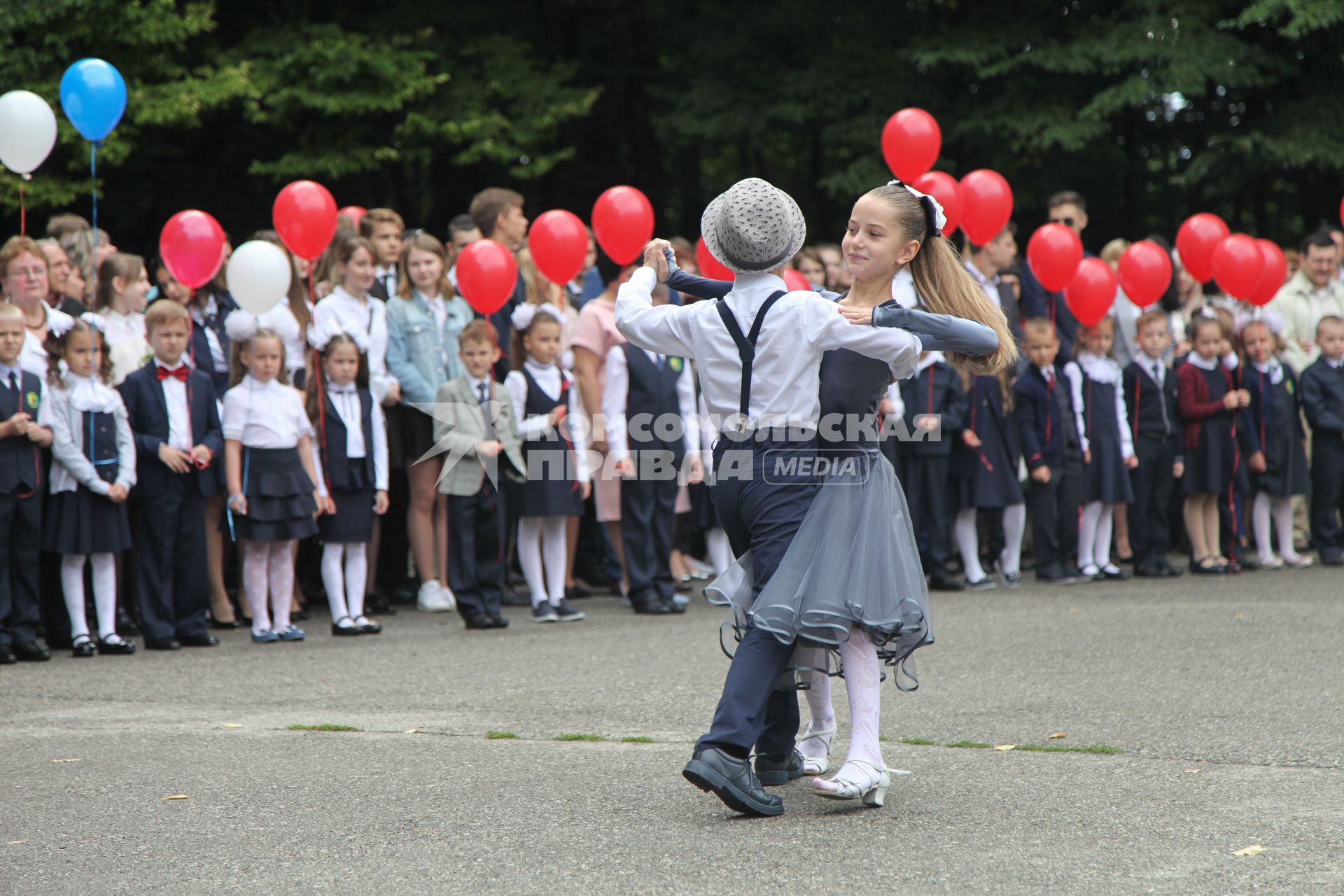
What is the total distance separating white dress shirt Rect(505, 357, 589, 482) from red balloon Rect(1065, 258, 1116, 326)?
12.3 feet

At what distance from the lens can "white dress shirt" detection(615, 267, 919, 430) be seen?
4.55 m

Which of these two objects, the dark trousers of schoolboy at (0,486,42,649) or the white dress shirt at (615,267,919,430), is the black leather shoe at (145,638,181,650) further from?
the white dress shirt at (615,267,919,430)

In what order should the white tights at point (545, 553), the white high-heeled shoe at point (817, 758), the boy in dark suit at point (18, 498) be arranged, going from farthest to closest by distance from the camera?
the white tights at point (545, 553) → the boy in dark suit at point (18, 498) → the white high-heeled shoe at point (817, 758)

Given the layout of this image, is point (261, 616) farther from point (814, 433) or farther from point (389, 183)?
point (389, 183)

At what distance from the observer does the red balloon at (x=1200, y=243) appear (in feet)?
38.3

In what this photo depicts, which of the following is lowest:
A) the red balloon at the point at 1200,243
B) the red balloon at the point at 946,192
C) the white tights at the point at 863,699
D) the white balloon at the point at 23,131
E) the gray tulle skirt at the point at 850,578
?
the white tights at the point at 863,699

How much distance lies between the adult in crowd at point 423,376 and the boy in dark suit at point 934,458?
3.14 metres

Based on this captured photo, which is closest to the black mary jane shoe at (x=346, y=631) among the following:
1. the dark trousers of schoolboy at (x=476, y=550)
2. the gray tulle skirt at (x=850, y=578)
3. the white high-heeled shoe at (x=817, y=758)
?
the dark trousers of schoolboy at (x=476, y=550)

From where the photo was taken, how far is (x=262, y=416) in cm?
853

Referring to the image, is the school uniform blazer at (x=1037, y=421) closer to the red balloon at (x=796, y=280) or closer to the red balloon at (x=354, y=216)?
the red balloon at (x=796, y=280)

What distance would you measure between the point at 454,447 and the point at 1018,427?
407 cm

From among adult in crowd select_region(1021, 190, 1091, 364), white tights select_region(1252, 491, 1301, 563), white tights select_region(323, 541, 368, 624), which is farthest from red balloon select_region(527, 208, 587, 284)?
white tights select_region(1252, 491, 1301, 563)

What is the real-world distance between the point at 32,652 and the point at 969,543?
6061mm

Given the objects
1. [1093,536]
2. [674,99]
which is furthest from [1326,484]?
[674,99]
